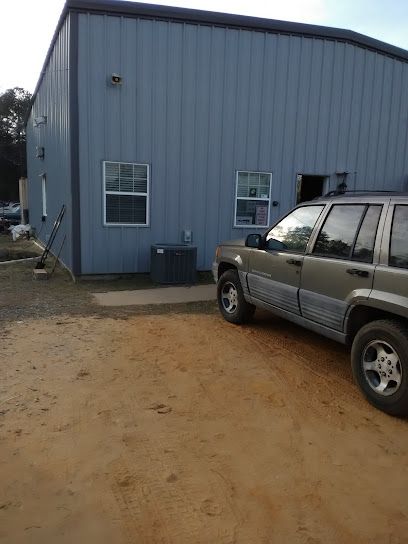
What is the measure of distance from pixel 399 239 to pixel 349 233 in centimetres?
65

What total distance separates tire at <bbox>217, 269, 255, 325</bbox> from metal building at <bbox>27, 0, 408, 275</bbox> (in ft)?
12.0

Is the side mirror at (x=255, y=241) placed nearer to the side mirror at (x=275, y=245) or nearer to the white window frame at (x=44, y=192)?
the side mirror at (x=275, y=245)

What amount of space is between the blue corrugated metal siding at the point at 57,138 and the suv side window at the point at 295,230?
5.56m

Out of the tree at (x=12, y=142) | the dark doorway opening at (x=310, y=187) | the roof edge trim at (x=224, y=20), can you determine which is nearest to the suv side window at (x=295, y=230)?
the dark doorway opening at (x=310, y=187)

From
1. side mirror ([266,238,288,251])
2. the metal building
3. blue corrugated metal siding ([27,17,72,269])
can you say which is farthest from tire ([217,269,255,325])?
blue corrugated metal siding ([27,17,72,269])

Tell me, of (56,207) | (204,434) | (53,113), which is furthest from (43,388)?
(53,113)

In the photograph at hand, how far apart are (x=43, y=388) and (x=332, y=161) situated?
9340 millimetres

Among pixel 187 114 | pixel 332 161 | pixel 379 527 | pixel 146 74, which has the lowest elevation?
pixel 379 527

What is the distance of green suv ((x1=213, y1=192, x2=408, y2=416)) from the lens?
3.89 m

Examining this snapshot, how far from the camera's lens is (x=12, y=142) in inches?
1923

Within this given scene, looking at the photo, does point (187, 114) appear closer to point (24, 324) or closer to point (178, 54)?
point (178, 54)

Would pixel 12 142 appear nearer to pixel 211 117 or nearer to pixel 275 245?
pixel 211 117

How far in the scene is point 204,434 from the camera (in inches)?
140

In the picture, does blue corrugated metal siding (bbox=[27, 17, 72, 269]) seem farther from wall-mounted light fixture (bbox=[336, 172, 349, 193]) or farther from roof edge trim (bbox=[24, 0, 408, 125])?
wall-mounted light fixture (bbox=[336, 172, 349, 193])
